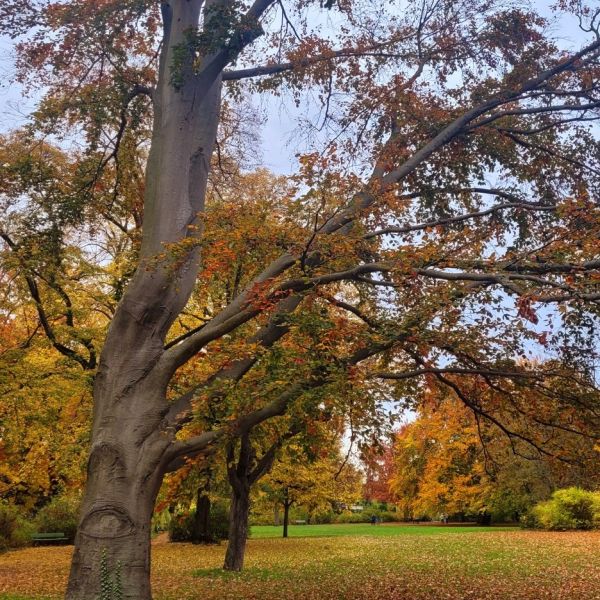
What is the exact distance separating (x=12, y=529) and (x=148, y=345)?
19.4m

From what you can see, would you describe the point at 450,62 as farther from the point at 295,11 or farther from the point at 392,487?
the point at 392,487

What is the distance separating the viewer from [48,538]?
84.9 ft

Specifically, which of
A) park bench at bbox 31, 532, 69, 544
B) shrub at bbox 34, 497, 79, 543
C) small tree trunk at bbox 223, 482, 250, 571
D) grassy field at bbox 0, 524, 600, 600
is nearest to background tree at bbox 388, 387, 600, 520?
grassy field at bbox 0, 524, 600, 600

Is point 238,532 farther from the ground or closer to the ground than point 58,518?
farther from the ground

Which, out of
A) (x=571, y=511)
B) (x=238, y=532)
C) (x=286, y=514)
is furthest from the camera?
(x=571, y=511)

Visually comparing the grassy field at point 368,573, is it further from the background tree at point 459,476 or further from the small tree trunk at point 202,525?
the background tree at point 459,476

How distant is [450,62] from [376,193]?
3728mm

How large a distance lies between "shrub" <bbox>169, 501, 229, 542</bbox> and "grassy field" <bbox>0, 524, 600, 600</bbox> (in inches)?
199

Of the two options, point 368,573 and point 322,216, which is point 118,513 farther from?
point 368,573

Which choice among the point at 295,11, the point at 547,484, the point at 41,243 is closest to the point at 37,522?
the point at 41,243

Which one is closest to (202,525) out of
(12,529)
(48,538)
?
(48,538)

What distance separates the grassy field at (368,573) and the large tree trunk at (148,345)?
12.6 ft

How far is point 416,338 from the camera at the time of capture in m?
6.73

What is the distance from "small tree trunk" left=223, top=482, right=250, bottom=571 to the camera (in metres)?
14.8
